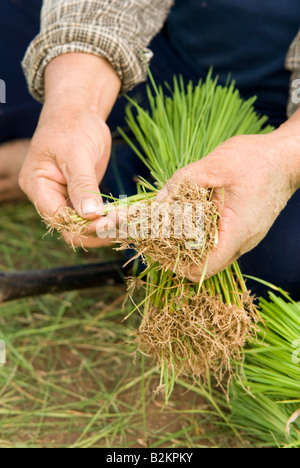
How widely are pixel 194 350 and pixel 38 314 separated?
0.70 meters

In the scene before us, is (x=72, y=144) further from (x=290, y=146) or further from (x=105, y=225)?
(x=290, y=146)

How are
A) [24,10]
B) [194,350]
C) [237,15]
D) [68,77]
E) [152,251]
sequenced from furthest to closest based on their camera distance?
[24,10]
[237,15]
[68,77]
[194,350]
[152,251]

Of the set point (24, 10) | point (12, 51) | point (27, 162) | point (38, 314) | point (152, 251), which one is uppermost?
point (24, 10)

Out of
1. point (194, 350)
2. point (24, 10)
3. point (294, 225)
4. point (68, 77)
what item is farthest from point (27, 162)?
point (24, 10)

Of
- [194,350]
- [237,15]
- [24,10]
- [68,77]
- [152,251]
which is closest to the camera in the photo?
[152,251]

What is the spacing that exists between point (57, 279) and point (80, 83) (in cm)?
57

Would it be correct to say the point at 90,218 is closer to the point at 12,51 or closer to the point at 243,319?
the point at 243,319

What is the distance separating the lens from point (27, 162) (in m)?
1.06

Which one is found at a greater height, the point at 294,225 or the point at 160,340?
the point at 294,225

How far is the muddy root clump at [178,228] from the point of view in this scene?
2.77 ft

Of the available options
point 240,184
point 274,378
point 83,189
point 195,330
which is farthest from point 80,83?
point 274,378

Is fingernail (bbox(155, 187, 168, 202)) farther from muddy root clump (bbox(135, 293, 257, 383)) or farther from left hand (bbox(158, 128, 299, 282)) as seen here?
muddy root clump (bbox(135, 293, 257, 383))

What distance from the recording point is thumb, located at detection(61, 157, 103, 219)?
896mm

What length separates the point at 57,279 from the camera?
4.62ft
